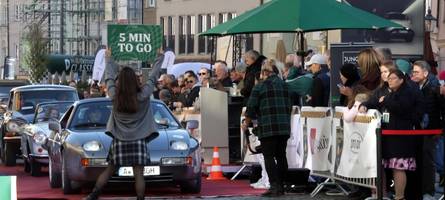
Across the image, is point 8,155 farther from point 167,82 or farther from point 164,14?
point 164,14

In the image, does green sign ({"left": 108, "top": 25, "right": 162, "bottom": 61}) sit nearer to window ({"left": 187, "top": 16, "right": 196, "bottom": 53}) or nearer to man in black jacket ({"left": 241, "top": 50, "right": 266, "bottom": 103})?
man in black jacket ({"left": 241, "top": 50, "right": 266, "bottom": 103})

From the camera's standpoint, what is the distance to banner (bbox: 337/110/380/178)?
1370 cm

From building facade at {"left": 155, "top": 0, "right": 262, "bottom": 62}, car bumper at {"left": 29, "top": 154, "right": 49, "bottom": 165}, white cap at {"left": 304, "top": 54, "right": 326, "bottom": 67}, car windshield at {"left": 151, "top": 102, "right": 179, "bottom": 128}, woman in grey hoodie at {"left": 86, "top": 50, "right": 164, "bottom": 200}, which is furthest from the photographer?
building facade at {"left": 155, "top": 0, "right": 262, "bottom": 62}

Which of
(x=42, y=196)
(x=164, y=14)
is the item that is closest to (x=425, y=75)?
(x=42, y=196)

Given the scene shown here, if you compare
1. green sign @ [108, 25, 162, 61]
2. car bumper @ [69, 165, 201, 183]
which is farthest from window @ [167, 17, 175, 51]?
car bumper @ [69, 165, 201, 183]

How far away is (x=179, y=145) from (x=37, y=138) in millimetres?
4709

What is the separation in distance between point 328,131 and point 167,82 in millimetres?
8796

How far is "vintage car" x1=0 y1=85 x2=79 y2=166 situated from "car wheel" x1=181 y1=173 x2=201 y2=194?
8145mm

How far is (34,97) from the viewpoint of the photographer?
2555 cm

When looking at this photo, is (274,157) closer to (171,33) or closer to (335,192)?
(335,192)

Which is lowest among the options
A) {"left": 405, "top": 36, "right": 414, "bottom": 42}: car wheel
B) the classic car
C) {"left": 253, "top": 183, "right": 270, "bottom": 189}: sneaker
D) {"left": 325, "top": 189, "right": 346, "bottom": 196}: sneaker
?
{"left": 253, "top": 183, "right": 270, "bottom": 189}: sneaker

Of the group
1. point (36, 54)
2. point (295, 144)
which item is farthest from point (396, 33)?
point (36, 54)

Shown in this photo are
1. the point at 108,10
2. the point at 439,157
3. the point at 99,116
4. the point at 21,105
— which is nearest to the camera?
the point at 439,157

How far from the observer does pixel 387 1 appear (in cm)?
2817
